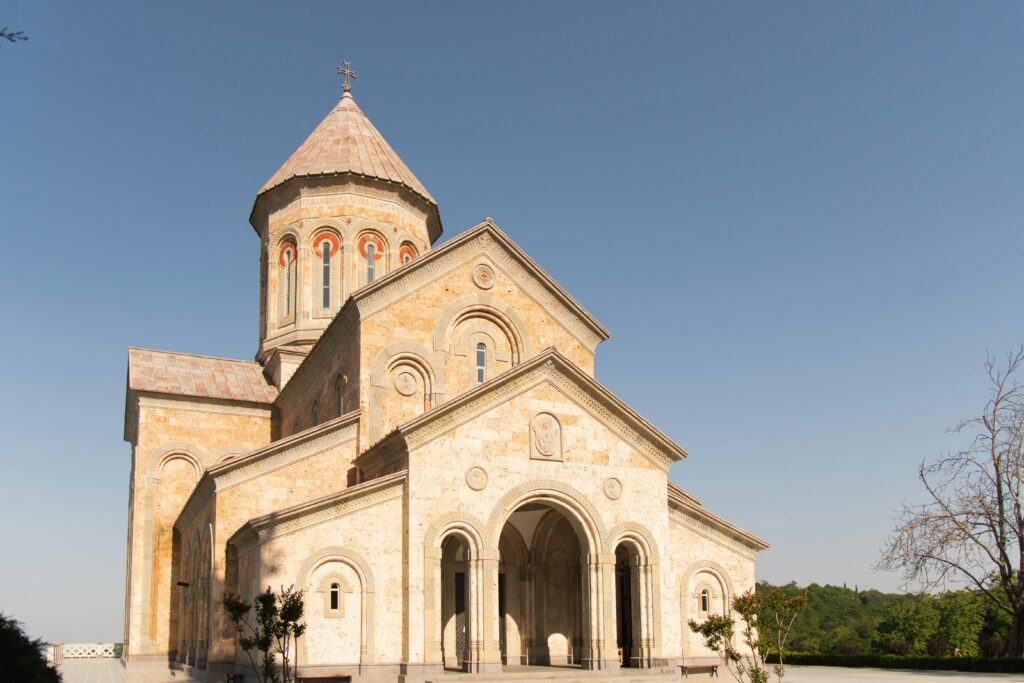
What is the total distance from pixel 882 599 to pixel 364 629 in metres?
64.2

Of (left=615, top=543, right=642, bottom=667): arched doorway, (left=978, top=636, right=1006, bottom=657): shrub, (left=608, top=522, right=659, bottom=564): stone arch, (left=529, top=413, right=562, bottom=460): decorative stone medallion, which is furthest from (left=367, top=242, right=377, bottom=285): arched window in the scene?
(left=978, top=636, right=1006, bottom=657): shrub

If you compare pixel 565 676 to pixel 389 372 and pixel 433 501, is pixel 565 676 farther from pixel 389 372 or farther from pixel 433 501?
pixel 389 372

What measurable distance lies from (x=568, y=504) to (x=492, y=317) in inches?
226

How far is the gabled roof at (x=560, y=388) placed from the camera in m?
18.1

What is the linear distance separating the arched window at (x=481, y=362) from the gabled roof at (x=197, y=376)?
875cm

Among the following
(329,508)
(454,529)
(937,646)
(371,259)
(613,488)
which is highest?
(371,259)

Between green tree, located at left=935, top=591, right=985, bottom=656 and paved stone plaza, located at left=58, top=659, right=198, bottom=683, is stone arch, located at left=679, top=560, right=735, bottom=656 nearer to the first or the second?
paved stone plaza, located at left=58, top=659, right=198, bottom=683

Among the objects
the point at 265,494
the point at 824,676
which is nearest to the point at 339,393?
the point at 265,494

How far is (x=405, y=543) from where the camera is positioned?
17.7m

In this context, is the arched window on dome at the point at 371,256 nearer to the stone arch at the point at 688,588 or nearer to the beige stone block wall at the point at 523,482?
the beige stone block wall at the point at 523,482

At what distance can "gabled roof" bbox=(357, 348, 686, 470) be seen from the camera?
1808 centimetres

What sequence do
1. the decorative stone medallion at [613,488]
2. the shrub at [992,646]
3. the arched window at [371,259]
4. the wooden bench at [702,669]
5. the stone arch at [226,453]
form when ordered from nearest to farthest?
the decorative stone medallion at [613,488], the wooden bench at [702,669], the stone arch at [226,453], the arched window at [371,259], the shrub at [992,646]

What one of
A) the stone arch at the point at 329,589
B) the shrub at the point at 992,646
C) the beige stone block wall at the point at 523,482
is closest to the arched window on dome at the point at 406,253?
the beige stone block wall at the point at 523,482

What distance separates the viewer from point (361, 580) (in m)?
17.4
